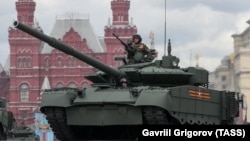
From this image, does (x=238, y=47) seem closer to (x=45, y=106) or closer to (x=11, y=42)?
(x=11, y=42)

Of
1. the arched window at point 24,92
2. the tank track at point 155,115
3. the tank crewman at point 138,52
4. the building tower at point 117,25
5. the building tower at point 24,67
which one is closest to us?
the tank track at point 155,115

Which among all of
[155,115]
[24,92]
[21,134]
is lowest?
[21,134]

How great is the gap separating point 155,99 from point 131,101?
2.30ft

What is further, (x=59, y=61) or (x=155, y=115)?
(x=59, y=61)

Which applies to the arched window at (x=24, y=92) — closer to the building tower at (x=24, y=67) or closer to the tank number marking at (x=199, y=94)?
the building tower at (x=24, y=67)

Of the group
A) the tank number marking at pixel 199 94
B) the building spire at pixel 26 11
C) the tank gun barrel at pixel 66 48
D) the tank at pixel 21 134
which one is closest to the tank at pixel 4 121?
the tank at pixel 21 134

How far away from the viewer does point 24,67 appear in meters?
119

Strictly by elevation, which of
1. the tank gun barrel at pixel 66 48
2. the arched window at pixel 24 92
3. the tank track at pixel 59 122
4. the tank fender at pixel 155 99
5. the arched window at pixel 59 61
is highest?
the arched window at pixel 59 61

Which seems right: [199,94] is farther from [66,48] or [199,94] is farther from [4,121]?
[4,121]

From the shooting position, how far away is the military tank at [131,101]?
19.5 metres

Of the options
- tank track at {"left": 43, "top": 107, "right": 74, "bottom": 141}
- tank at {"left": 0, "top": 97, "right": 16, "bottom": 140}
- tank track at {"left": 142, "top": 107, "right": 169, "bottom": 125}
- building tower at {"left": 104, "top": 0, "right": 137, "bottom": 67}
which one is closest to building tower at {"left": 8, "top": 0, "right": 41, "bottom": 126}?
building tower at {"left": 104, "top": 0, "right": 137, "bottom": 67}

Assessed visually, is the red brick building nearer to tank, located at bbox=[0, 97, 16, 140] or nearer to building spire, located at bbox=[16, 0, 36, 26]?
building spire, located at bbox=[16, 0, 36, 26]

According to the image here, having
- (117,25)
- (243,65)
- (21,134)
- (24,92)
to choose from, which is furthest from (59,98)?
(243,65)

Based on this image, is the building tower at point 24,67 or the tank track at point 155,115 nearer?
the tank track at point 155,115
